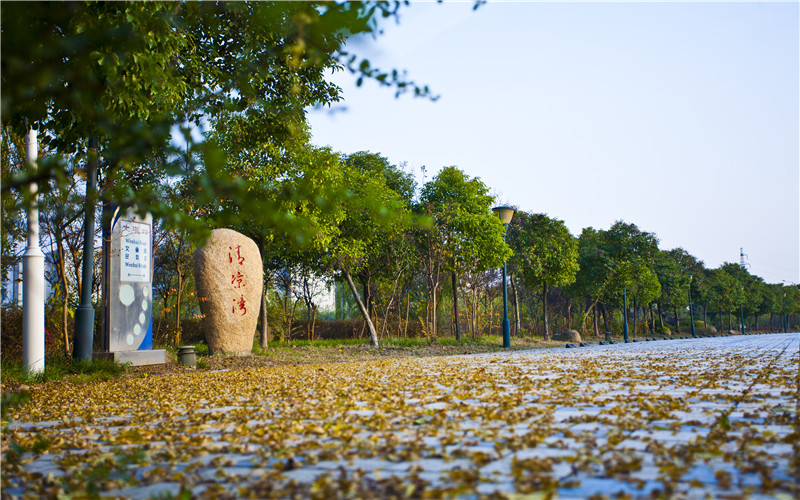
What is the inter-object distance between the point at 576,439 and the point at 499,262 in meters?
14.3


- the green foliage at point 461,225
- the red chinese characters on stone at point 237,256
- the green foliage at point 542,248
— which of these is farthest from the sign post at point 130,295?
the green foliage at point 542,248

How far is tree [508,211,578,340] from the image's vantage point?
22.2 meters

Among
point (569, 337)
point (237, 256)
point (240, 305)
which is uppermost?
point (237, 256)

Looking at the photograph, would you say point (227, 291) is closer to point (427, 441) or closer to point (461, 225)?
point (461, 225)

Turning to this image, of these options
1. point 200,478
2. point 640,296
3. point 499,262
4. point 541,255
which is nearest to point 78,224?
point 200,478

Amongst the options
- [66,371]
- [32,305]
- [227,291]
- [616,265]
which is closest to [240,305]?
[227,291]

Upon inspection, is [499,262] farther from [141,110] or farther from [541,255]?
[141,110]

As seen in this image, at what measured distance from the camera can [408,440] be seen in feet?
10.2

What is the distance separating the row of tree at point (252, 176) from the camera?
1.97 metres

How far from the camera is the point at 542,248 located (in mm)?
22141

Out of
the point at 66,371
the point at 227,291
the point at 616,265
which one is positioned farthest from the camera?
the point at 616,265

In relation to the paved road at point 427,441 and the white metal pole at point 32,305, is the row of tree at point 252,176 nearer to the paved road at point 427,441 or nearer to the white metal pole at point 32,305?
the white metal pole at point 32,305

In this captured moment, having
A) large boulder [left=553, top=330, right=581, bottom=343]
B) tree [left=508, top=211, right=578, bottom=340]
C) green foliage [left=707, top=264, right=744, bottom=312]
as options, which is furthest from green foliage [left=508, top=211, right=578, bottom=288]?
green foliage [left=707, top=264, right=744, bottom=312]

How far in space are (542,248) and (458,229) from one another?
5.99 m
